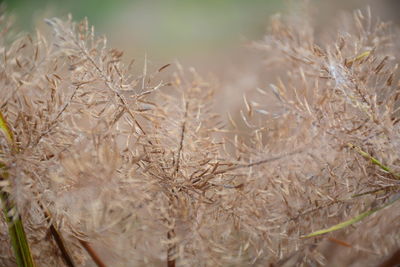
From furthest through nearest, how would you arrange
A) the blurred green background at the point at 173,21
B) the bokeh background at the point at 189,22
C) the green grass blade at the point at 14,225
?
the blurred green background at the point at 173,21, the bokeh background at the point at 189,22, the green grass blade at the point at 14,225

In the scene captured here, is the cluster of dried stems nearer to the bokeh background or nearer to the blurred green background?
the bokeh background

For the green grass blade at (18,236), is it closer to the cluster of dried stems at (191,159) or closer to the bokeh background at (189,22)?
the cluster of dried stems at (191,159)

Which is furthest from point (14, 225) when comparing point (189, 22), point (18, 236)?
point (189, 22)

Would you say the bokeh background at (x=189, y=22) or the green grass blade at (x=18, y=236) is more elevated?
the bokeh background at (x=189, y=22)

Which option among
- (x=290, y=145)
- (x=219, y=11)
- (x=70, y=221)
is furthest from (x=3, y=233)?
(x=219, y=11)

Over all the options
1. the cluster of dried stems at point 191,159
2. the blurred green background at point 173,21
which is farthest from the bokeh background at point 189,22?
the cluster of dried stems at point 191,159

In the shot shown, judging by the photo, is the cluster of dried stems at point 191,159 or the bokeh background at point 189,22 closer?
the cluster of dried stems at point 191,159

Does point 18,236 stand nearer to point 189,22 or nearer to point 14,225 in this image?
point 14,225

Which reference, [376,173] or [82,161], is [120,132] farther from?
[376,173]
